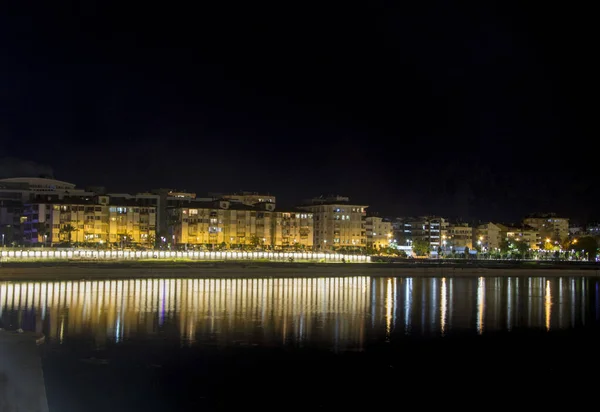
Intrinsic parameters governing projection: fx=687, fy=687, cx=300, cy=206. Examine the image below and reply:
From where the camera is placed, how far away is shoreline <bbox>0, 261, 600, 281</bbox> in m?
50.7

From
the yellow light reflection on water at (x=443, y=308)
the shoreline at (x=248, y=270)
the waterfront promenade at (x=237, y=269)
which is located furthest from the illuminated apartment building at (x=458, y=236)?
the yellow light reflection on water at (x=443, y=308)

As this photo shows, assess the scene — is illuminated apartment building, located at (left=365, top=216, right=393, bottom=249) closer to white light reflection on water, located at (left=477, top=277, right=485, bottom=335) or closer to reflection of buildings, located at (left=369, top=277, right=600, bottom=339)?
reflection of buildings, located at (left=369, top=277, right=600, bottom=339)

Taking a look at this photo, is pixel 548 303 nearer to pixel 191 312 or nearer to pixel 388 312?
pixel 388 312

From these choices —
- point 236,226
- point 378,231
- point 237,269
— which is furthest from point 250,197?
point 237,269

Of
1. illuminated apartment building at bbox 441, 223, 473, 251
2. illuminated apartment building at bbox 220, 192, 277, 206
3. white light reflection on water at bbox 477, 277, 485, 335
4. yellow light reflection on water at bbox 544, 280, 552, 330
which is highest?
illuminated apartment building at bbox 220, 192, 277, 206

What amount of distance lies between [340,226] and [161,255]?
35.5 meters

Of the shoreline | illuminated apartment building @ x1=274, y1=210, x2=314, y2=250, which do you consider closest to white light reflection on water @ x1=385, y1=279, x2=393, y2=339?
the shoreline

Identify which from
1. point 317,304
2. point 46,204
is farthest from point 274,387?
point 46,204

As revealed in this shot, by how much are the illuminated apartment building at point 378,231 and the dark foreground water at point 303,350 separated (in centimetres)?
7039

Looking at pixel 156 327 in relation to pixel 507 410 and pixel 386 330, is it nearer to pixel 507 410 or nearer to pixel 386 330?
pixel 386 330

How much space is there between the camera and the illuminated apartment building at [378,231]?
108500mm

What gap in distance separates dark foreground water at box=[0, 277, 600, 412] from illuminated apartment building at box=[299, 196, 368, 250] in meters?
58.8

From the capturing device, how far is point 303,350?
2006 cm

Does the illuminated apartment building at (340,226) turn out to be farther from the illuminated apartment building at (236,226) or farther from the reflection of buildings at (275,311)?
the reflection of buildings at (275,311)
